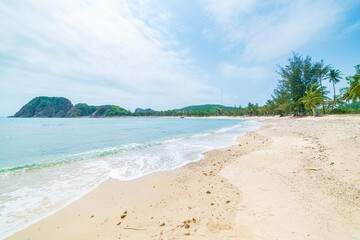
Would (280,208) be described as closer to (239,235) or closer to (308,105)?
(239,235)

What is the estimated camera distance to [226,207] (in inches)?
146

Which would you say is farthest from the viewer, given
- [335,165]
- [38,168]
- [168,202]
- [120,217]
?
[38,168]

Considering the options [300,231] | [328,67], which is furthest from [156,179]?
[328,67]

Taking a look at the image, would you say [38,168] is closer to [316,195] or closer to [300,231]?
[300,231]

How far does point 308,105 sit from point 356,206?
46.1 m

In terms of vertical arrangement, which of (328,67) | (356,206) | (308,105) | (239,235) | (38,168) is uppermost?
(328,67)

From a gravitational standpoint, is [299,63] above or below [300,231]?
above

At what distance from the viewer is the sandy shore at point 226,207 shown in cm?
286

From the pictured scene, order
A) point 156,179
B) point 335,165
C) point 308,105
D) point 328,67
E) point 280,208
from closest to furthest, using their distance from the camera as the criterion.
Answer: point 280,208, point 335,165, point 156,179, point 308,105, point 328,67

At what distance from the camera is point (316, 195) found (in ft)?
12.5

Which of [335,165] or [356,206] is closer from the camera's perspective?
[356,206]

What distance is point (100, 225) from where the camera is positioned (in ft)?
11.5

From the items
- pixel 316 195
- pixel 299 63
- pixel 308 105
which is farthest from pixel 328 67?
pixel 316 195

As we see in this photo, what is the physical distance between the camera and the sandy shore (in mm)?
2863
